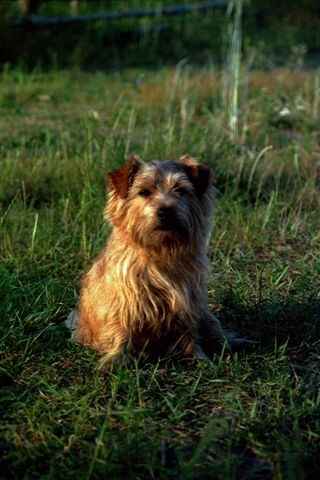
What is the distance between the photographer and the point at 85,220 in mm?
5996

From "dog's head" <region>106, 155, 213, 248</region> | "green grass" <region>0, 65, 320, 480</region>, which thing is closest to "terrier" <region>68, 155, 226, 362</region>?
"dog's head" <region>106, 155, 213, 248</region>

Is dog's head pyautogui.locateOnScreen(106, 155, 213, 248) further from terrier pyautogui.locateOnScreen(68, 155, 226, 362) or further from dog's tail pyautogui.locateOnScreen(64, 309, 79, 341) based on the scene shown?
dog's tail pyautogui.locateOnScreen(64, 309, 79, 341)

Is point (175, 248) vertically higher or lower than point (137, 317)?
higher

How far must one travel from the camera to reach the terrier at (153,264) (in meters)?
4.07

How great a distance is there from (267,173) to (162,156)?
886mm

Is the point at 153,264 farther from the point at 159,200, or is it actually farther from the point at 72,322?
the point at 72,322

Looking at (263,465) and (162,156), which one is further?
(162,156)

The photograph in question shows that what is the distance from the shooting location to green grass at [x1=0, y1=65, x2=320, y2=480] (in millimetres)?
3438

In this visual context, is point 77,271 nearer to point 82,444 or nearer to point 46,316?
point 46,316

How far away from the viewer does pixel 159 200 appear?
13.2 ft

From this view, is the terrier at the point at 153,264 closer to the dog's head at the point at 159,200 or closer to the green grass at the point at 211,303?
the dog's head at the point at 159,200

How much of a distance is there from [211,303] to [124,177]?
4.34 ft

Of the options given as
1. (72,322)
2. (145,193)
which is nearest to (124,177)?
(145,193)

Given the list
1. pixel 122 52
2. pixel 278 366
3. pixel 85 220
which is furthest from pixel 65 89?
pixel 278 366
